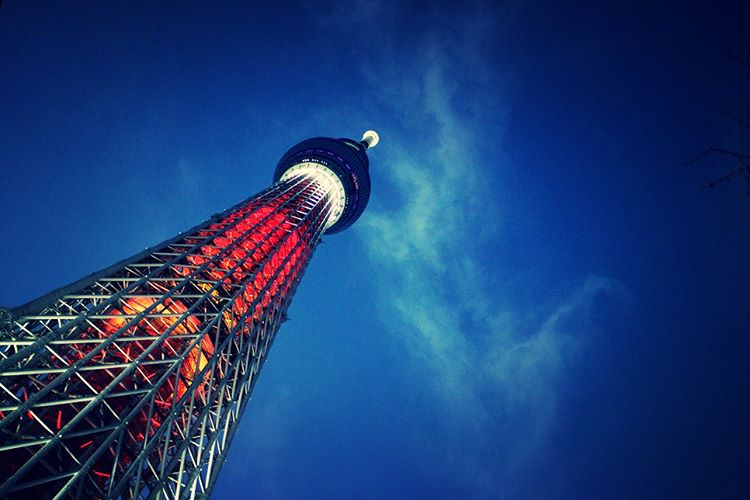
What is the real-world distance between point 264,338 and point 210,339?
10.2 ft

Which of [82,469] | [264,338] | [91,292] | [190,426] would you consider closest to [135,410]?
[82,469]

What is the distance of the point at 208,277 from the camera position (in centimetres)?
1845

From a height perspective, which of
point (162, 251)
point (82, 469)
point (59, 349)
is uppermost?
point (162, 251)

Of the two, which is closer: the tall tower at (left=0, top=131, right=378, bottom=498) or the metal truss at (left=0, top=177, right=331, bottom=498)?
the metal truss at (left=0, top=177, right=331, bottom=498)

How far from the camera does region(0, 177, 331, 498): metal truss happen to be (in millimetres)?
8266

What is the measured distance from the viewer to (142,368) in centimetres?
1261

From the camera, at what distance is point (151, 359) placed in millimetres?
13031

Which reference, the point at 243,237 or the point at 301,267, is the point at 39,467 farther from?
the point at 301,267

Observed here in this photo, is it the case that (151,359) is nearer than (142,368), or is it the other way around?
(142,368)

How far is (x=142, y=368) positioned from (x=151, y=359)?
1.53ft

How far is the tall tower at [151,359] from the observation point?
331 inches

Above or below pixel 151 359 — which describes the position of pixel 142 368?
below

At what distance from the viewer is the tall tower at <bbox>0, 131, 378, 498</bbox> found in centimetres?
841

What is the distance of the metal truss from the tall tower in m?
0.05
